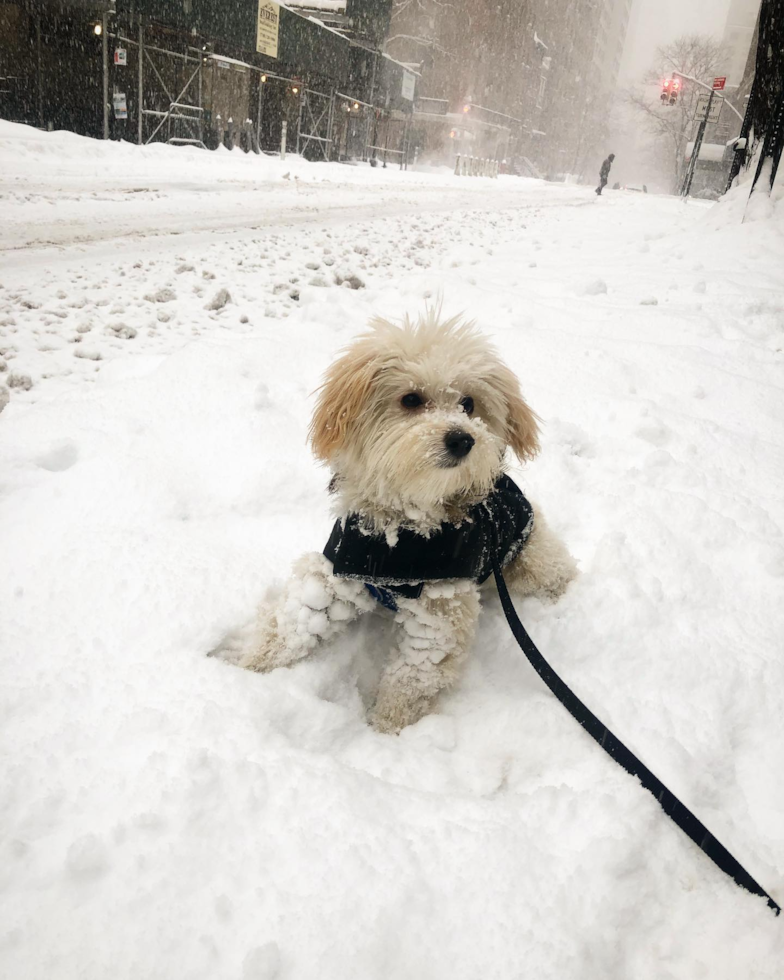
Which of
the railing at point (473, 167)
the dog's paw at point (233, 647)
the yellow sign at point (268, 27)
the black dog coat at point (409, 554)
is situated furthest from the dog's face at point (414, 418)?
the railing at point (473, 167)

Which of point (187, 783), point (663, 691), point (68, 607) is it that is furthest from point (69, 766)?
point (663, 691)

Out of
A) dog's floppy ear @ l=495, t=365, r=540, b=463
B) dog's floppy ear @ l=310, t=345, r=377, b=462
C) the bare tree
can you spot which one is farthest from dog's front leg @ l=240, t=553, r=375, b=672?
the bare tree

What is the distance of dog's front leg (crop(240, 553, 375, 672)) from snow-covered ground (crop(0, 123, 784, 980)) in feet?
0.37

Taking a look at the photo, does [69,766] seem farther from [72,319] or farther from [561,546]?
[72,319]

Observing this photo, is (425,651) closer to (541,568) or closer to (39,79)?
(541,568)

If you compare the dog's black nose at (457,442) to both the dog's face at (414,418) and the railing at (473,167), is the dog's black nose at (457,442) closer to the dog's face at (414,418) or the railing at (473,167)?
the dog's face at (414,418)

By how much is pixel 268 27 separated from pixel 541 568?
27.9 metres

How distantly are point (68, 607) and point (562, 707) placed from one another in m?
2.00

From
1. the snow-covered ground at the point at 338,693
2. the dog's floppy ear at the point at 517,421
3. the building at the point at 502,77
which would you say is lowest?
the snow-covered ground at the point at 338,693

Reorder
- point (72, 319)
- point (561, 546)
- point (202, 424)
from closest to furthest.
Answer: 1. point (561, 546)
2. point (202, 424)
3. point (72, 319)

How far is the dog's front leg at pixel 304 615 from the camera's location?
240 centimetres

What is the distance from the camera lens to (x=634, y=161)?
125000 mm

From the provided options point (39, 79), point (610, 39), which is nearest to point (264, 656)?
point (39, 79)

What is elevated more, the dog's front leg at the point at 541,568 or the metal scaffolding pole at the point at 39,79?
the metal scaffolding pole at the point at 39,79
